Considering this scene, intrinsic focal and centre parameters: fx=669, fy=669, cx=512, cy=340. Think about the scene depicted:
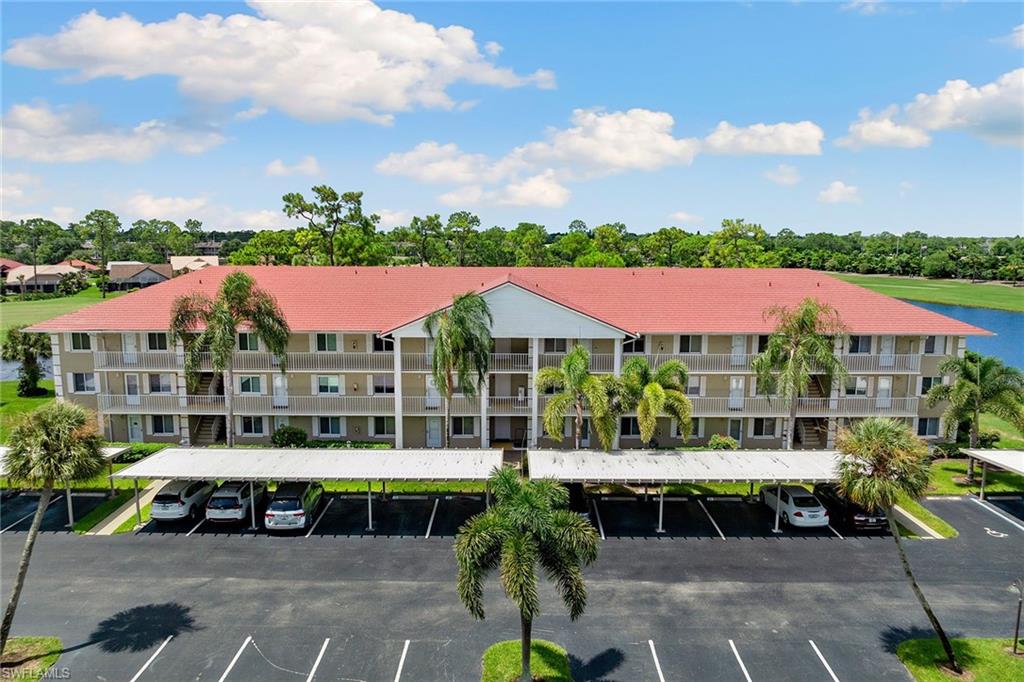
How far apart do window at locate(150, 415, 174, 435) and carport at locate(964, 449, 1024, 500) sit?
43.0 meters

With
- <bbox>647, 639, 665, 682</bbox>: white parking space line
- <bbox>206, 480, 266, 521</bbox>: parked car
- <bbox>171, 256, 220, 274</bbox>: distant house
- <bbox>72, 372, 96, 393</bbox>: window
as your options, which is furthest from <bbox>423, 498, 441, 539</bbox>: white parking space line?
<bbox>171, 256, 220, 274</bbox>: distant house

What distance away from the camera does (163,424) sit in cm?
3941

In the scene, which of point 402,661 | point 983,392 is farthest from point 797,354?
point 402,661

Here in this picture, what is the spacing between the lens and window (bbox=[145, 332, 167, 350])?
3822 centimetres

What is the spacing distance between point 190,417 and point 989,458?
42.0m

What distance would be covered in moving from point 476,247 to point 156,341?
71759 mm

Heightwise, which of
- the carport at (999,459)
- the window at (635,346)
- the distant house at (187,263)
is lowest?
the carport at (999,459)

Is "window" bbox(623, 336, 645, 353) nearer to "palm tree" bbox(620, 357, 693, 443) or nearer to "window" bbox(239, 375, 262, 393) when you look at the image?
"palm tree" bbox(620, 357, 693, 443)

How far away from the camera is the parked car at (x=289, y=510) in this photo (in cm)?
2803

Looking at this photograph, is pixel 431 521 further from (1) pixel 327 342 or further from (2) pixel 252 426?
(2) pixel 252 426

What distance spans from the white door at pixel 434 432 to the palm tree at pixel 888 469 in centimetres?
2372

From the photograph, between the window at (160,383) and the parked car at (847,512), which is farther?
the window at (160,383)

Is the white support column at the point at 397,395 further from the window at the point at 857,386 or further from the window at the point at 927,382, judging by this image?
the window at the point at 927,382

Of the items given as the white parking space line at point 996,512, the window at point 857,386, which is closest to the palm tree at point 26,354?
the window at point 857,386
